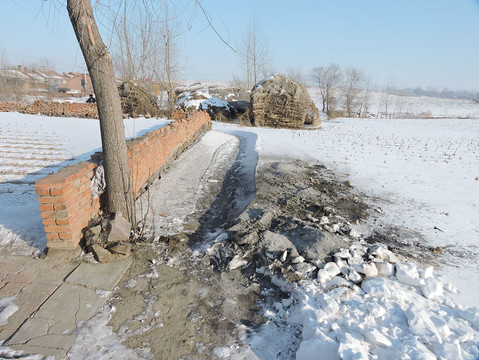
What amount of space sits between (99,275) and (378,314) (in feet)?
8.48

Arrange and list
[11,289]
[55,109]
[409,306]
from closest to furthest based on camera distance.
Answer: [409,306]
[11,289]
[55,109]

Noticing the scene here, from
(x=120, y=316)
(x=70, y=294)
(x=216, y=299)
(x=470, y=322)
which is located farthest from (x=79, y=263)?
(x=470, y=322)

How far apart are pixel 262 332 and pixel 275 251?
3.29 feet

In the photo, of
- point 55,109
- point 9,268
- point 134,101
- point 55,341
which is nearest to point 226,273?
point 55,341

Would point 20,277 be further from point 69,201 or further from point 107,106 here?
point 107,106

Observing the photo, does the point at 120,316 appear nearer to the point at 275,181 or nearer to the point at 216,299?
the point at 216,299

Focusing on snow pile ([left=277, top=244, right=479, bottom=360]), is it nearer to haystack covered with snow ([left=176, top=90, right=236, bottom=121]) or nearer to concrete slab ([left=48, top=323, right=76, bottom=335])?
concrete slab ([left=48, top=323, right=76, bottom=335])

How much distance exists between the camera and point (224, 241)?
3.56 m

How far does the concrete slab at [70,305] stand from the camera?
2369 millimetres

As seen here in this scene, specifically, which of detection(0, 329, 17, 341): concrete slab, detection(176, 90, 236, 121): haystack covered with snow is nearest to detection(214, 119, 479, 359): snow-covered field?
detection(0, 329, 17, 341): concrete slab

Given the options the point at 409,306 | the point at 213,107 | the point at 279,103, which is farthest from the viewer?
the point at 213,107

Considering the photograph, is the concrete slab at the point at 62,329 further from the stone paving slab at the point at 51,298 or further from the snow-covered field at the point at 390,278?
the snow-covered field at the point at 390,278

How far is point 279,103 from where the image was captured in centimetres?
1667

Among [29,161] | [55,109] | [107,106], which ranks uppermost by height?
[55,109]
